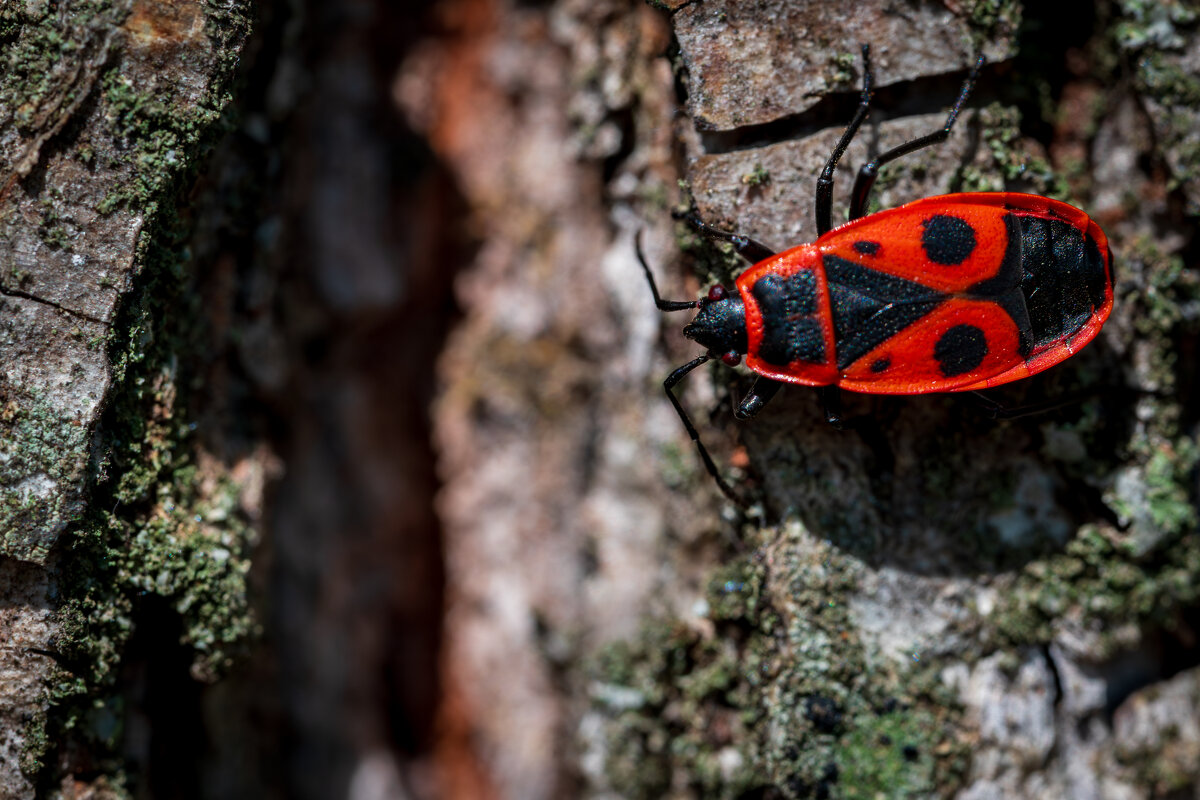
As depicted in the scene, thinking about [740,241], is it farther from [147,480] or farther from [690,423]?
[147,480]

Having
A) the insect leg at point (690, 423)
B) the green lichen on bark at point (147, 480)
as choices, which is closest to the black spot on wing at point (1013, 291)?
the insect leg at point (690, 423)

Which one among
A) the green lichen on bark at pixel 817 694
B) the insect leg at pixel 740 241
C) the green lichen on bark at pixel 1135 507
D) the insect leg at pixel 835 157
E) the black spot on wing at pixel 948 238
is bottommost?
the green lichen on bark at pixel 817 694

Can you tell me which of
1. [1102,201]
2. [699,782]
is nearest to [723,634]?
[699,782]

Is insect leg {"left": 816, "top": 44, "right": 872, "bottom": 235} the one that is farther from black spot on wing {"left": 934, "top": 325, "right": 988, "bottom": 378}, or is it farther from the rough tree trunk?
black spot on wing {"left": 934, "top": 325, "right": 988, "bottom": 378}

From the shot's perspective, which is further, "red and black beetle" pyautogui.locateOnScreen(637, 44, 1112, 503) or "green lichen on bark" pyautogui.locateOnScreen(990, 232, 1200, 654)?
"green lichen on bark" pyautogui.locateOnScreen(990, 232, 1200, 654)

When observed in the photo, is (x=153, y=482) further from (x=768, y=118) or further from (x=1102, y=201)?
(x=1102, y=201)

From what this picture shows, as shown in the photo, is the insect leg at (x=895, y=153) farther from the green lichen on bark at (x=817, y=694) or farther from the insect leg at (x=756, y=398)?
the green lichen on bark at (x=817, y=694)

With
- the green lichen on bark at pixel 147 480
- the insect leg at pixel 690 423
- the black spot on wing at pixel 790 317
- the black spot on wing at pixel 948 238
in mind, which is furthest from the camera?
the insect leg at pixel 690 423

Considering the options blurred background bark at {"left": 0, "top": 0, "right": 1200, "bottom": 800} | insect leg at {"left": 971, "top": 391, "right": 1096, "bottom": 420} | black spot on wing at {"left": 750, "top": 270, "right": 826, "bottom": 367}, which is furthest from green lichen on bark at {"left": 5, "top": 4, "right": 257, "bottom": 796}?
insect leg at {"left": 971, "top": 391, "right": 1096, "bottom": 420}
